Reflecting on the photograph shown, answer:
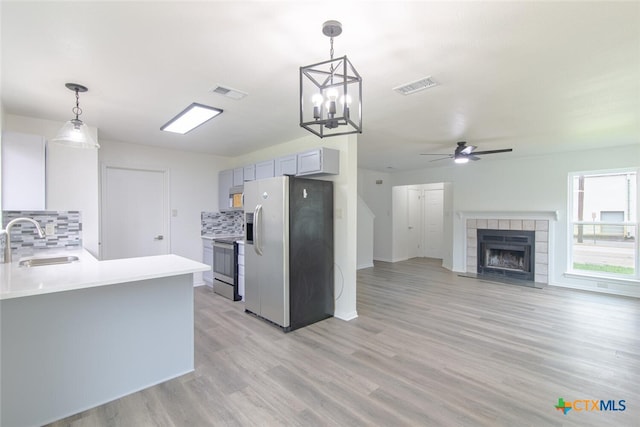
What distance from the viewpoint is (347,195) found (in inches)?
146

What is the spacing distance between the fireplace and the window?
65cm

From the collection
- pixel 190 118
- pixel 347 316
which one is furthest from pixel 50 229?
pixel 347 316

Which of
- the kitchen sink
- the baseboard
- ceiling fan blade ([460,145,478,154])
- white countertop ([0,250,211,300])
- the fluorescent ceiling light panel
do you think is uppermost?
the fluorescent ceiling light panel

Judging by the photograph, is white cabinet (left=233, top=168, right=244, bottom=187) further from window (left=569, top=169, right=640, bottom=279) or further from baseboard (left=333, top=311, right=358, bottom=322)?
window (left=569, top=169, right=640, bottom=279)

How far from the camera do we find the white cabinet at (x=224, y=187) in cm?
532

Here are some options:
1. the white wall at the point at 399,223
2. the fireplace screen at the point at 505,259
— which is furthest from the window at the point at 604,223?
the white wall at the point at 399,223

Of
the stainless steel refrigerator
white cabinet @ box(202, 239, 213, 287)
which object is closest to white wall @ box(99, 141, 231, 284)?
white cabinet @ box(202, 239, 213, 287)

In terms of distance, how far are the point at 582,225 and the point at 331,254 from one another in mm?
4829

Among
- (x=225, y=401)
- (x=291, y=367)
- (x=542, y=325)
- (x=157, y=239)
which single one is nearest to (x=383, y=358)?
(x=291, y=367)

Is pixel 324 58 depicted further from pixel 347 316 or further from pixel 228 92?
pixel 347 316

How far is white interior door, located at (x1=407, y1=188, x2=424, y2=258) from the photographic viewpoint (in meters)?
8.73

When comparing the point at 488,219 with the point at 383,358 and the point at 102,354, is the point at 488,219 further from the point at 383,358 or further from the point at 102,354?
the point at 102,354

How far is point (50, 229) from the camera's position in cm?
352

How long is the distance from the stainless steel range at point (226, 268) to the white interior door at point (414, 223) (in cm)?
568
